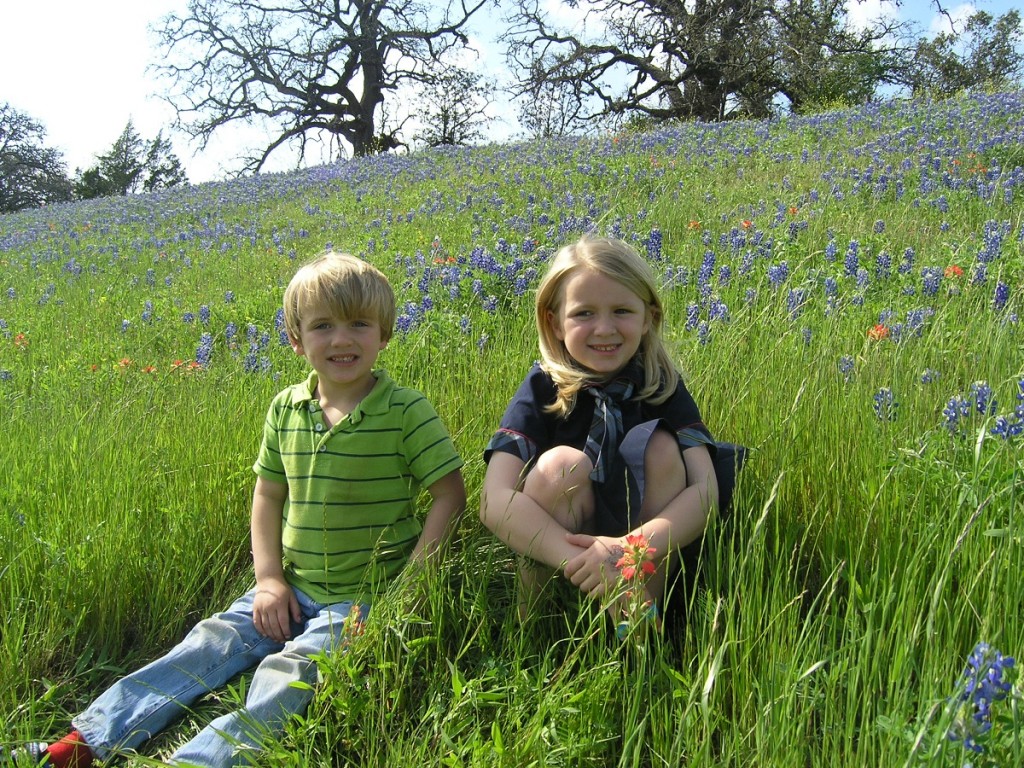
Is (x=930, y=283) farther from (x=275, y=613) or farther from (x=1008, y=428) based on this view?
(x=275, y=613)

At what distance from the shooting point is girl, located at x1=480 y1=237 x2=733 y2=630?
201 centimetres

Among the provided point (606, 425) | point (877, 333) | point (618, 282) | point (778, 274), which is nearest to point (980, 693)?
point (606, 425)

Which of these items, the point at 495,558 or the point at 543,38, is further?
the point at 543,38

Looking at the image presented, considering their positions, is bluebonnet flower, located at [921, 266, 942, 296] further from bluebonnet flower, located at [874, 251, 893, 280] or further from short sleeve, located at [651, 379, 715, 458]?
short sleeve, located at [651, 379, 715, 458]

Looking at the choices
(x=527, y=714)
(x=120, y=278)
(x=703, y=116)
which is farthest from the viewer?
(x=703, y=116)

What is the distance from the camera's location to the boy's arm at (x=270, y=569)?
7.64ft

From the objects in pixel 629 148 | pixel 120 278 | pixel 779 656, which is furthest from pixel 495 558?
pixel 629 148

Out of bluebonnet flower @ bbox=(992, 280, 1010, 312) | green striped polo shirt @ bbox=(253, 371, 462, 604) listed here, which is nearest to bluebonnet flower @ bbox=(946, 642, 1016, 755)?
green striped polo shirt @ bbox=(253, 371, 462, 604)

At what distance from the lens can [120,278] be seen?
7.44m

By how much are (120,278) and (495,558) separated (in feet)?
20.5

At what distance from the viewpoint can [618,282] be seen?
7.55ft

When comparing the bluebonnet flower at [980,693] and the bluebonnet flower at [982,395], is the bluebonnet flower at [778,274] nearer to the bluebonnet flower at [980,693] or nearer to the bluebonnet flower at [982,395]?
the bluebonnet flower at [982,395]

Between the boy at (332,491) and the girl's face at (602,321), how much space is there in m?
0.49

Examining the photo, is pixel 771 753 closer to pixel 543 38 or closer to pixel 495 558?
pixel 495 558
